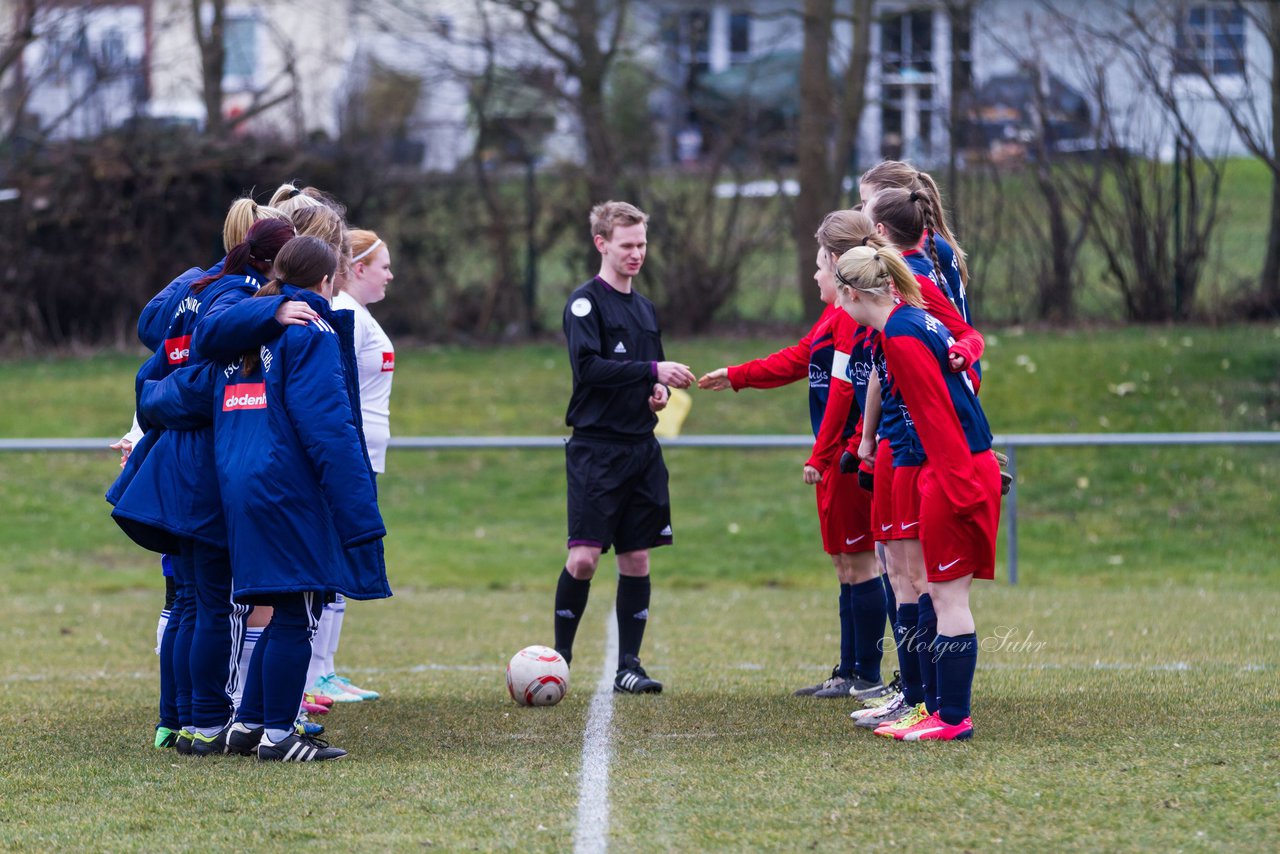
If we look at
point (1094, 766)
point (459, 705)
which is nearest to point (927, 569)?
point (1094, 766)

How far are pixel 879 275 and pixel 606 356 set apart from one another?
5.77 feet

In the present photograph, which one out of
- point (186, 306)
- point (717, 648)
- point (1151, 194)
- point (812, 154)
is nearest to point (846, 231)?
point (186, 306)

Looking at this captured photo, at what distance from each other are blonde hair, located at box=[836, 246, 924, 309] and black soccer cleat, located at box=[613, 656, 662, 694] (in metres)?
2.16

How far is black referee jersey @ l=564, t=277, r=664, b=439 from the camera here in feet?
22.0

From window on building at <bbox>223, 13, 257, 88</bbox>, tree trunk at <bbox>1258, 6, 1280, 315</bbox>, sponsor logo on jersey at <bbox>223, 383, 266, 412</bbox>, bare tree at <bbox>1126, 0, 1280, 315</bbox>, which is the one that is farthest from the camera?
window on building at <bbox>223, 13, 257, 88</bbox>

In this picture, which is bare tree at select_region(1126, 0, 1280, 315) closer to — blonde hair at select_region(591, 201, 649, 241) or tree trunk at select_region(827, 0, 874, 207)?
tree trunk at select_region(827, 0, 874, 207)

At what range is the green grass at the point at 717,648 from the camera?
174 inches

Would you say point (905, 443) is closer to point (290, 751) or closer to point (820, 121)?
point (290, 751)

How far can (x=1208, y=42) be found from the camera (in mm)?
17688

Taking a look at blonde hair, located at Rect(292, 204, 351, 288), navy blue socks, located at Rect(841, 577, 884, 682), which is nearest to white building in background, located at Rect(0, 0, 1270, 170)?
navy blue socks, located at Rect(841, 577, 884, 682)

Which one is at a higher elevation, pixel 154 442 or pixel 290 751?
pixel 154 442

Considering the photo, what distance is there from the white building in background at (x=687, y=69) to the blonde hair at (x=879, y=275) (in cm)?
Result: 1250

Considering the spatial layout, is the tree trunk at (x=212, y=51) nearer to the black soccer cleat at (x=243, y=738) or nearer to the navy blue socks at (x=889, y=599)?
the navy blue socks at (x=889, y=599)

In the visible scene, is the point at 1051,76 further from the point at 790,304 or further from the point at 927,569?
the point at 927,569
